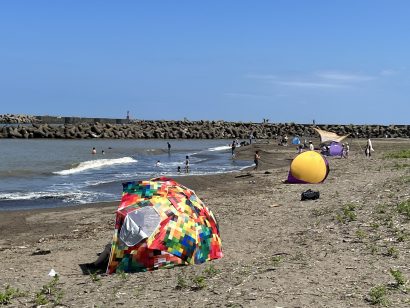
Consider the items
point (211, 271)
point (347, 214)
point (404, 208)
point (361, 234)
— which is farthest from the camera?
point (347, 214)

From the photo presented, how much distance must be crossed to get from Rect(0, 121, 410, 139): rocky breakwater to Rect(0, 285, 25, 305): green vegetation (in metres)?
76.4

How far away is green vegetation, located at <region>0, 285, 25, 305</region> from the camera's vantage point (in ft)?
24.7

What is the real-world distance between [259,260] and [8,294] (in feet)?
13.5

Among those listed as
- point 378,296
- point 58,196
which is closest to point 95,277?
point 378,296

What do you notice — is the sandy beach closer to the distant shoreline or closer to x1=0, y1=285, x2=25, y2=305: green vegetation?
x1=0, y1=285, x2=25, y2=305: green vegetation

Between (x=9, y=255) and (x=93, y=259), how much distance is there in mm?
2300

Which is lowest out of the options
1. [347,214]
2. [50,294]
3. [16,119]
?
[50,294]

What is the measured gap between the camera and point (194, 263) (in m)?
8.86

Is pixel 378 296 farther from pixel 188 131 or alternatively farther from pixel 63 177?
pixel 188 131

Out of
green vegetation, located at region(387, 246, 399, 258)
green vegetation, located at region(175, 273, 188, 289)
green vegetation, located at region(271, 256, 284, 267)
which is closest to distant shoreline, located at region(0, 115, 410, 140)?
green vegetation, located at region(271, 256, 284, 267)

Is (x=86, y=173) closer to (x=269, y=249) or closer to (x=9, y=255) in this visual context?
(x=9, y=255)

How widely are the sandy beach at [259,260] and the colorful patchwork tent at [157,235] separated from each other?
0.71ft

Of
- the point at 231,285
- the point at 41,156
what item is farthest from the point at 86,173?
the point at 231,285

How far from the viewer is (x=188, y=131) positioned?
3816 inches
